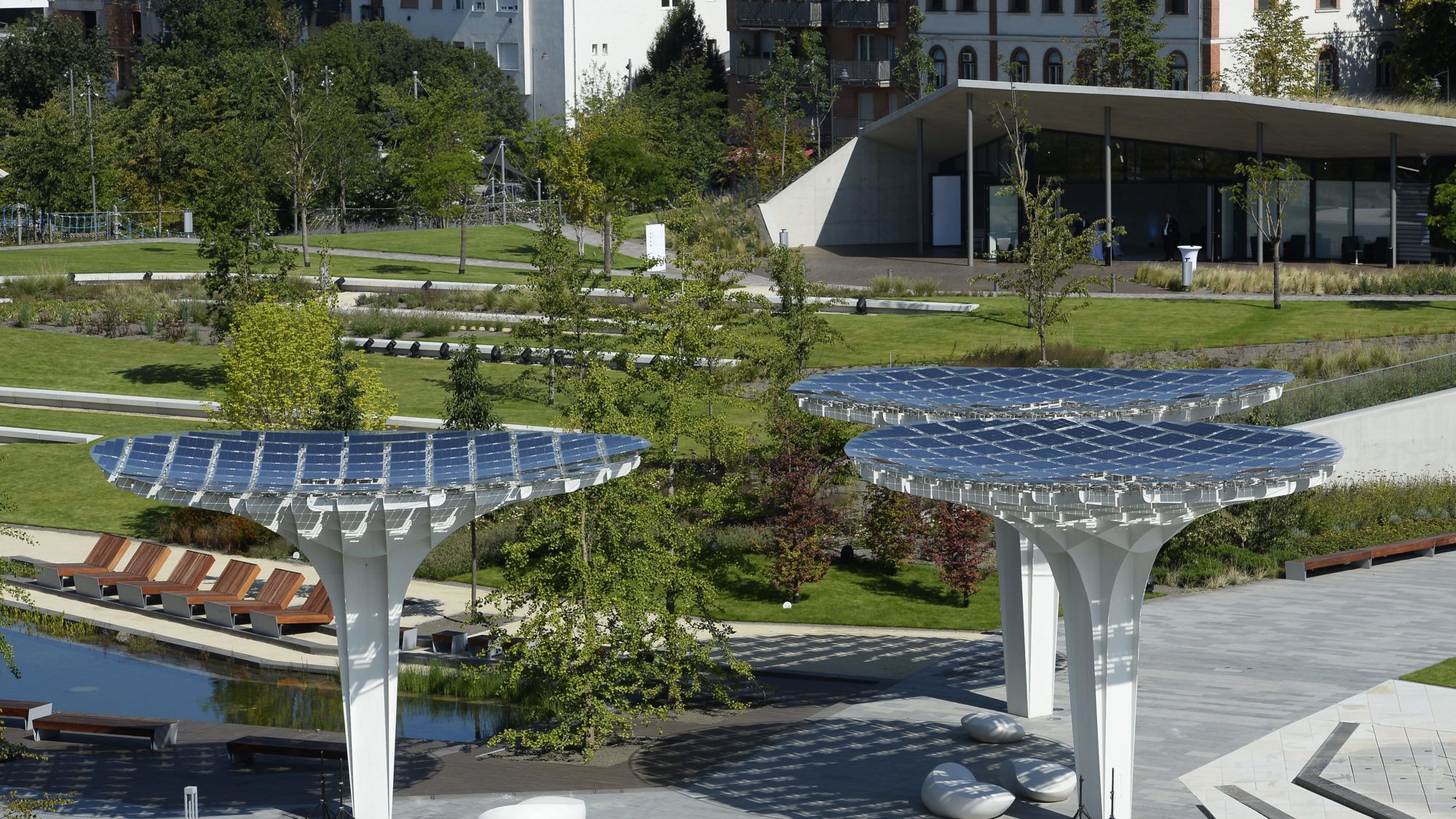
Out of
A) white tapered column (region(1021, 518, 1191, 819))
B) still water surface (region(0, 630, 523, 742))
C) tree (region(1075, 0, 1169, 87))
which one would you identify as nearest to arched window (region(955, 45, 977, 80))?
tree (region(1075, 0, 1169, 87))

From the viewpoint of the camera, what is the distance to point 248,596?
3353 centimetres

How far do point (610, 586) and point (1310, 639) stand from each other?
12151 millimetres

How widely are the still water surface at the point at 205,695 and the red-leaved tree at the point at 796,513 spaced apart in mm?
7320

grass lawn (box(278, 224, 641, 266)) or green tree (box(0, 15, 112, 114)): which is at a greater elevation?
green tree (box(0, 15, 112, 114))

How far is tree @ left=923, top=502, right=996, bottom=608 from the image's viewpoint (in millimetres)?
32250

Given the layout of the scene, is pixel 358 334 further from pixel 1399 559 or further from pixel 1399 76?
pixel 1399 76

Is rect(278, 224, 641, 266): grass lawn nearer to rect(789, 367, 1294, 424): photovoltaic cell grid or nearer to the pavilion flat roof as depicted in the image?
the pavilion flat roof

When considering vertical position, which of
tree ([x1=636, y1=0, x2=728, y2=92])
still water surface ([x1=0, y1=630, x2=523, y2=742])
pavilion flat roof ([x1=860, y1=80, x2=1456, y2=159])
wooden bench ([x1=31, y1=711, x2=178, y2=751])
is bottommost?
still water surface ([x1=0, y1=630, x2=523, y2=742])

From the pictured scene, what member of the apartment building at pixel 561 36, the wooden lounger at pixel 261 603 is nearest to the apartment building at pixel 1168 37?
the apartment building at pixel 561 36

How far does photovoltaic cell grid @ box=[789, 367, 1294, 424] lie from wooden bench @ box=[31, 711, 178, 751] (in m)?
9.91

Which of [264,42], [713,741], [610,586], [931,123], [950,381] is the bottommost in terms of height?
[713,741]

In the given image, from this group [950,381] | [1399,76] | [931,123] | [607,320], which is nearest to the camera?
[950,381]

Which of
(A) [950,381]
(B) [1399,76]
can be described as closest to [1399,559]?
(A) [950,381]

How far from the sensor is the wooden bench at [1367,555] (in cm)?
3425
